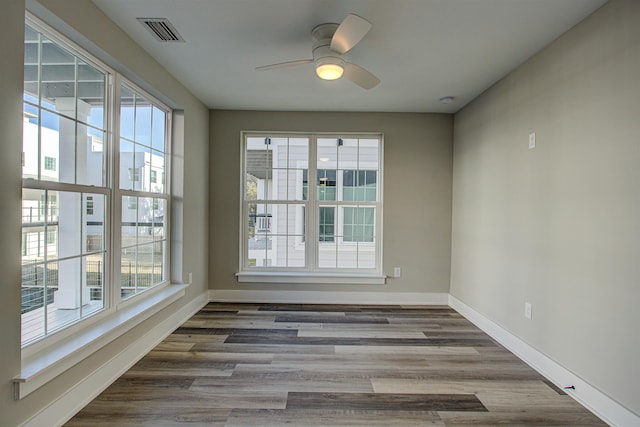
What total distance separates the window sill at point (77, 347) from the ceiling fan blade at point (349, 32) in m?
2.37

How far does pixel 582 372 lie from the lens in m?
2.00

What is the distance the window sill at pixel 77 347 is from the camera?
151 centimetres

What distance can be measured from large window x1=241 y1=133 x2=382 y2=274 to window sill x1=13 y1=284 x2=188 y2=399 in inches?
65.4

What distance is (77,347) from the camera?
5.84ft

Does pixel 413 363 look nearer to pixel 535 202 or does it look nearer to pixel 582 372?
pixel 582 372

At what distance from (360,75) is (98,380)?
2746 mm

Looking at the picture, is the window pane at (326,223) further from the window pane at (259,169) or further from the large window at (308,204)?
the window pane at (259,169)

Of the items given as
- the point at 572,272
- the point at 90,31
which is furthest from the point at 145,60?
the point at 572,272

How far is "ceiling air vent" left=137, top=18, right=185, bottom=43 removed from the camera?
2092mm

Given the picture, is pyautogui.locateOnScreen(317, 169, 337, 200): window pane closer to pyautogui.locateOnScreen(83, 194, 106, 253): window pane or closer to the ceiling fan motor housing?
the ceiling fan motor housing

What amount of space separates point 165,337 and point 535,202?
3.37 metres

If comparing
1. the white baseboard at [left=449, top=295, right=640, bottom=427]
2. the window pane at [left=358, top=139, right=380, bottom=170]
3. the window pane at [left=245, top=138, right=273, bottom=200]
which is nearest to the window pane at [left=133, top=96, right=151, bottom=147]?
the window pane at [left=245, top=138, right=273, bottom=200]

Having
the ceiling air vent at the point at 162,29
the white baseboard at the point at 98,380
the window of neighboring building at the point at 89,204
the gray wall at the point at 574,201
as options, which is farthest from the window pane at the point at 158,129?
the gray wall at the point at 574,201

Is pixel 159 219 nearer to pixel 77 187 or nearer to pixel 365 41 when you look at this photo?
pixel 77 187
